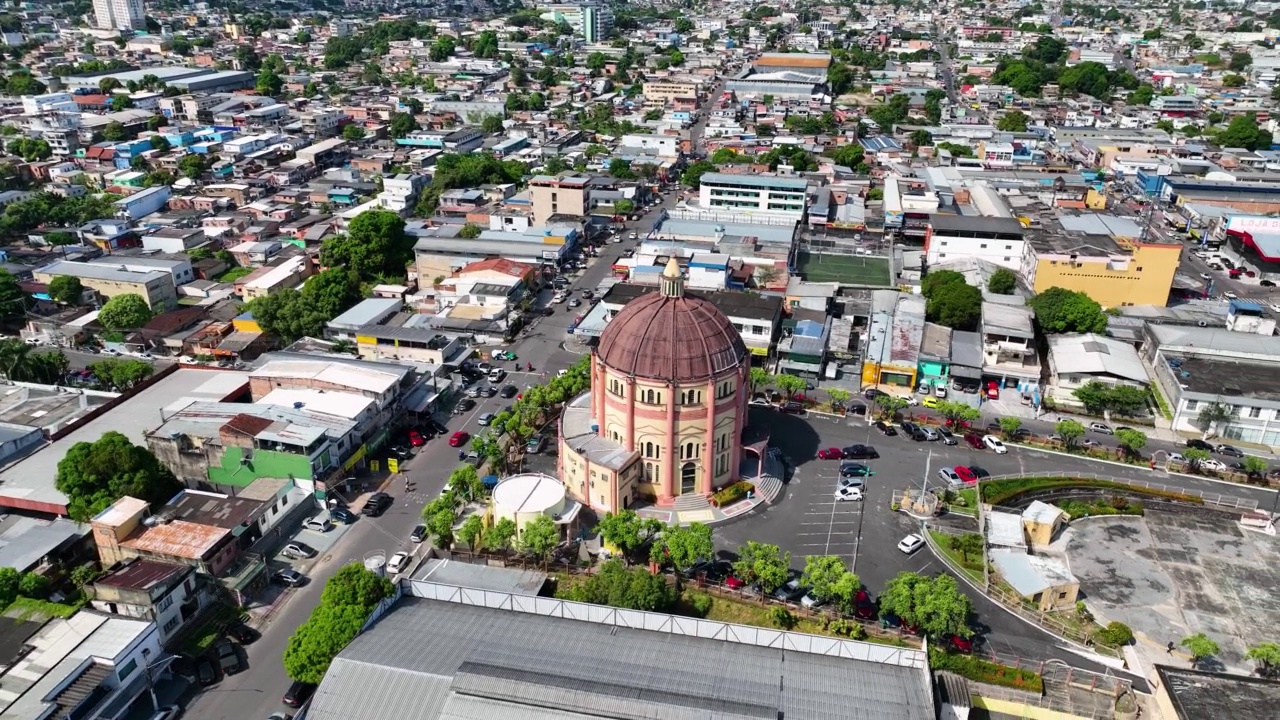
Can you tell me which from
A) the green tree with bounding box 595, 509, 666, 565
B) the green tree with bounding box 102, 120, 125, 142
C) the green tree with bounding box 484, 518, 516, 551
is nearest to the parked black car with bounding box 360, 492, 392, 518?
the green tree with bounding box 484, 518, 516, 551

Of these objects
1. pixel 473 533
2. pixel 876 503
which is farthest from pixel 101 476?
pixel 876 503

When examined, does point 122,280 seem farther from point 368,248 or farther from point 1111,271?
point 1111,271

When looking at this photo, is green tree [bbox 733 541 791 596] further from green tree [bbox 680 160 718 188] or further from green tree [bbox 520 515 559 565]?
green tree [bbox 680 160 718 188]

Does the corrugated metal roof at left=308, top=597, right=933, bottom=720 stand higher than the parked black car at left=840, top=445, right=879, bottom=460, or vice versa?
the corrugated metal roof at left=308, top=597, right=933, bottom=720

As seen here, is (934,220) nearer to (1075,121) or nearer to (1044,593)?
(1044,593)

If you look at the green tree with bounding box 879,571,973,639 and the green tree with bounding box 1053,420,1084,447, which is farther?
the green tree with bounding box 1053,420,1084,447

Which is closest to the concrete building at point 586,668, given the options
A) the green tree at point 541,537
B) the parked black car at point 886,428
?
the green tree at point 541,537
